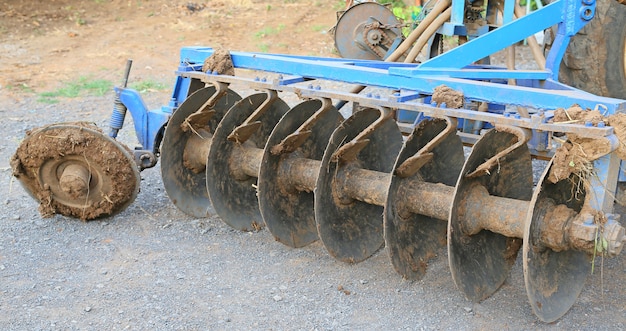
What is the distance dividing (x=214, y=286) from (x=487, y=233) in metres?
1.32

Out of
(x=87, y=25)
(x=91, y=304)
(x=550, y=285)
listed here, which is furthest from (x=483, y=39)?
Answer: (x=87, y=25)

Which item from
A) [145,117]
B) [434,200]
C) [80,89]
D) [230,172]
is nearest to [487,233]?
[434,200]

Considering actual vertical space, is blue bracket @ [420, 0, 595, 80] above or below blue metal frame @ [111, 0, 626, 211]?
above

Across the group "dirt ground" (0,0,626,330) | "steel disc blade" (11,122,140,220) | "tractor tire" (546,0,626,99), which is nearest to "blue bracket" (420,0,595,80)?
"tractor tire" (546,0,626,99)

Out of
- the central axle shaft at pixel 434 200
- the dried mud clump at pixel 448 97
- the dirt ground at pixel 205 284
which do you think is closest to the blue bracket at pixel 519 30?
the dried mud clump at pixel 448 97

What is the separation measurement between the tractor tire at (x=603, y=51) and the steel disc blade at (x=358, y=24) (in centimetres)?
135

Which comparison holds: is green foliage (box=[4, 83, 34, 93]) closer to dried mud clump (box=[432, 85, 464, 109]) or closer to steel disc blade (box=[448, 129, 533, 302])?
dried mud clump (box=[432, 85, 464, 109])

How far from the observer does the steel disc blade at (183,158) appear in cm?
427

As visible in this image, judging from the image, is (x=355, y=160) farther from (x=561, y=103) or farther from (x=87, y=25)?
(x=87, y=25)

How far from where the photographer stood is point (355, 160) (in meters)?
3.84

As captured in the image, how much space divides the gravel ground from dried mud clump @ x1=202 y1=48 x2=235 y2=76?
34.4 inches

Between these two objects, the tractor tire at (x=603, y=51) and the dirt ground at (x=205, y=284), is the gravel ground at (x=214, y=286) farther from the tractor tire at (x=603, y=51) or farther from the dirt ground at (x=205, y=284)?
the tractor tire at (x=603, y=51)

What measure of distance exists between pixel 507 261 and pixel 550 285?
0.34 m

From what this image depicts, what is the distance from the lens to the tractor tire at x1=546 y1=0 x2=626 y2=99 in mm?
4414
